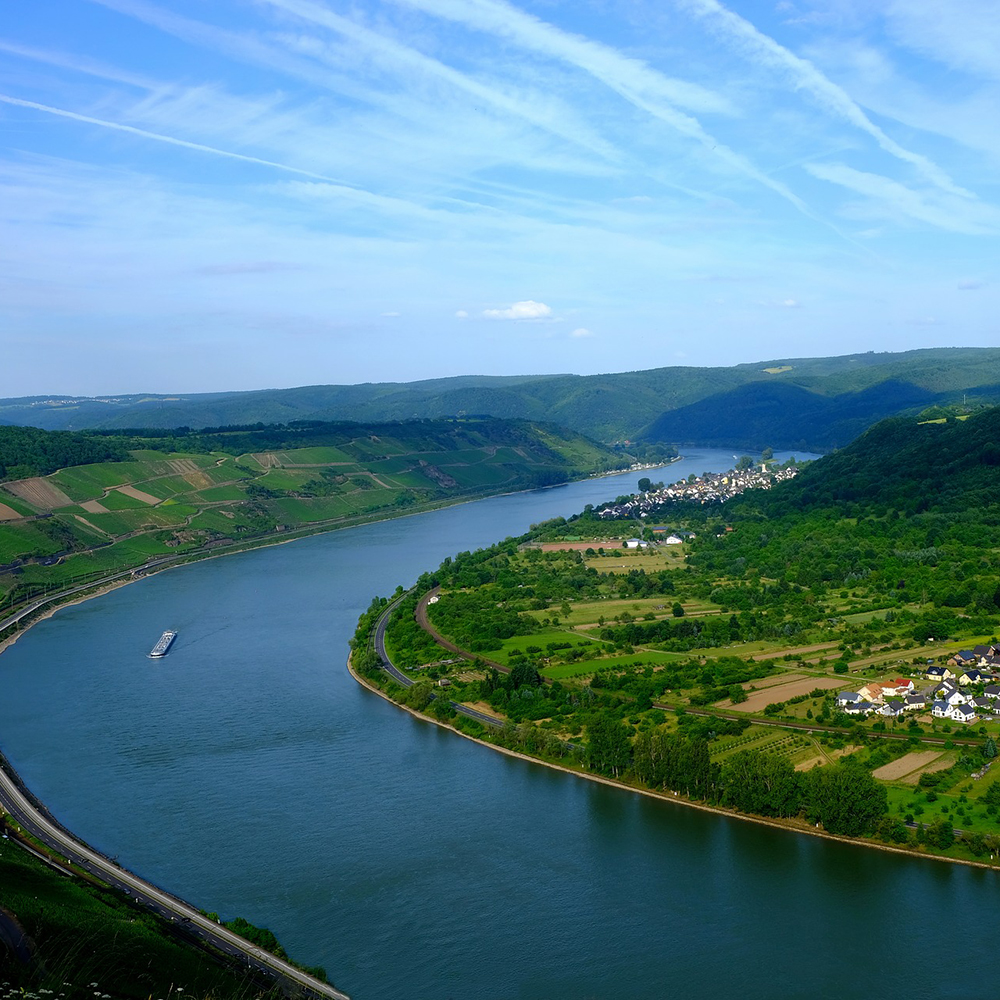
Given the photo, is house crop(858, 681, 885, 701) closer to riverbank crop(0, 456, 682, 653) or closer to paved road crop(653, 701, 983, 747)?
paved road crop(653, 701, 983, 747)

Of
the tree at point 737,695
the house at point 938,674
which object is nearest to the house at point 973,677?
the house at point 938,674

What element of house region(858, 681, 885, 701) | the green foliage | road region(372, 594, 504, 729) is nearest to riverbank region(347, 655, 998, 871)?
road region(372, 594, 504, 729)

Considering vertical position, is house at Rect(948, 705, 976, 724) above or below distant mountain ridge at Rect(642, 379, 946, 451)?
below

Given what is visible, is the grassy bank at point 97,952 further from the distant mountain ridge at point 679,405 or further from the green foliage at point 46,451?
the distant mountain ridge at point 679,405

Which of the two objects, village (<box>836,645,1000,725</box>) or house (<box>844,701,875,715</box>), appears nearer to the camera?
village (<box>836,645,1000,725</box>)

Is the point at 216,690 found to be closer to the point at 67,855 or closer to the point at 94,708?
the point at 94,708

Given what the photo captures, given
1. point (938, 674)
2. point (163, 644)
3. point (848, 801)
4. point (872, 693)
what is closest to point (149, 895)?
point (848, 801)
